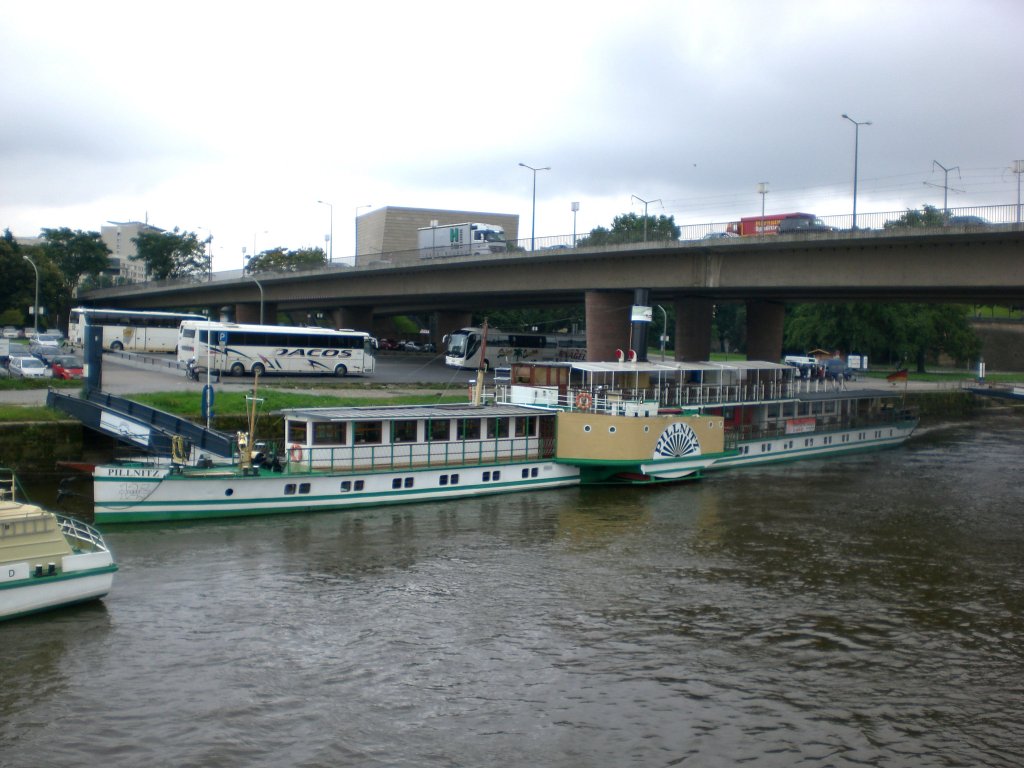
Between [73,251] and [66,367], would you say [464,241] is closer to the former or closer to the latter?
[66,367]

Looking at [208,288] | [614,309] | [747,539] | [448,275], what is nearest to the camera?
[747,539]

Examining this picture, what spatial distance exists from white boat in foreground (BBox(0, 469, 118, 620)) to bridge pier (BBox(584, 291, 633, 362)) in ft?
125

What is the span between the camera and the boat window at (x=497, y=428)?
32.6 metres

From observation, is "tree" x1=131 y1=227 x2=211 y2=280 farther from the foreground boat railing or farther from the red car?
the foreground boat railing

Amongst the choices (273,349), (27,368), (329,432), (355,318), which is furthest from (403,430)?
(355,318)

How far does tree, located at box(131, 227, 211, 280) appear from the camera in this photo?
439 ft

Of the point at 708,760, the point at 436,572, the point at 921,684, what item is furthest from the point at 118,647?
the point at 921,684

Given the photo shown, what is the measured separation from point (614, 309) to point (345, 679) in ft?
134

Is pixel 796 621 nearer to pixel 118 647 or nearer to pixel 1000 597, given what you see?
pixel 1000 597

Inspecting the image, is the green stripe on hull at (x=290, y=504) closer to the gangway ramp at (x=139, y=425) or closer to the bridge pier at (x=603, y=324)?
the gangway ramp at (x=139, y=425)

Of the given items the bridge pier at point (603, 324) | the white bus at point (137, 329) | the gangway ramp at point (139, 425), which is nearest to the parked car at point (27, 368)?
the gangway ramp at point (139, 425)

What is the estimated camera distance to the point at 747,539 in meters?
26.9

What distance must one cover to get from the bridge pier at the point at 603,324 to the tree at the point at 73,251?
97128mm

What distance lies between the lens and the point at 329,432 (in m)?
29.5
